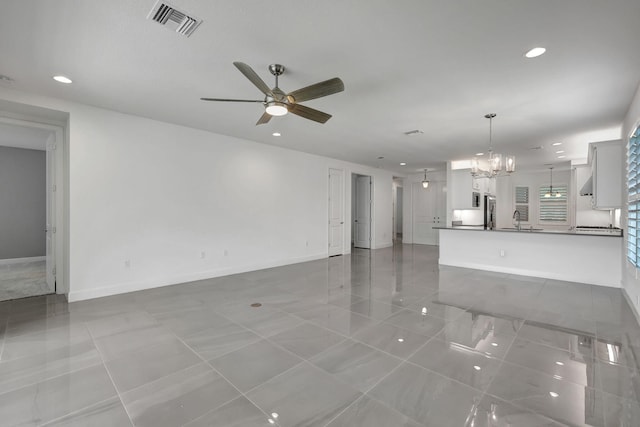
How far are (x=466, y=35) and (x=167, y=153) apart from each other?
4679mm

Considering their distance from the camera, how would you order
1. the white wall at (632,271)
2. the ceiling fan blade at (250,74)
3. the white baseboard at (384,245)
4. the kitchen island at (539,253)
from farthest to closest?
the white baseboard at (384,245) → the kitchen island at (539,253) → the white wall at (632,271) → the ceiling fan blade at (250,74)

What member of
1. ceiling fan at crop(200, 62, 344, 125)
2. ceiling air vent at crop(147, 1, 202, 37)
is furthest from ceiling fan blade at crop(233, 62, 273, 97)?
ceiling air vent at crop(147, 1, 202, 37)

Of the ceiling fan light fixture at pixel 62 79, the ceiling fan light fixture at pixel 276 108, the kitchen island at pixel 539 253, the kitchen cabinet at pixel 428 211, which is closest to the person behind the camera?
the ceiling fan light fixture at pixel 276 108

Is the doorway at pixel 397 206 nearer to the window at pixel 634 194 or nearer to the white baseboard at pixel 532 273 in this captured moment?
the white baseboard at pixel 532 273

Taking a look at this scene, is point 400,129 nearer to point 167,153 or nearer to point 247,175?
point 247,175

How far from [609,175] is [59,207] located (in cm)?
874

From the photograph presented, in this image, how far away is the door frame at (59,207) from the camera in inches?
173

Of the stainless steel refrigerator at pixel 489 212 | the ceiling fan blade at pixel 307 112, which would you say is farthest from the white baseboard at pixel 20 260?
the stainless steel refrigerator at pixel 489 212

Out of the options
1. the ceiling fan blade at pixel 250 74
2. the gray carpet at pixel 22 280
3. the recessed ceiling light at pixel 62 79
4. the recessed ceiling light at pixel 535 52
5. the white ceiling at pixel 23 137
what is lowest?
the gray carpet at pixel 22 280

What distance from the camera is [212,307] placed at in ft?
12.7

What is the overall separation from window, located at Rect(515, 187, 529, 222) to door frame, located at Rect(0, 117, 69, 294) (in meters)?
12.5

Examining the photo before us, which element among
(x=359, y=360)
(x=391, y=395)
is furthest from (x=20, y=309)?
(x=391, y=395)

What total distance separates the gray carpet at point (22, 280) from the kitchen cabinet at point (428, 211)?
34.4ft

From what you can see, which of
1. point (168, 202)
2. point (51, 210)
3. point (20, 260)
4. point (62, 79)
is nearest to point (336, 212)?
point (168, 202)
